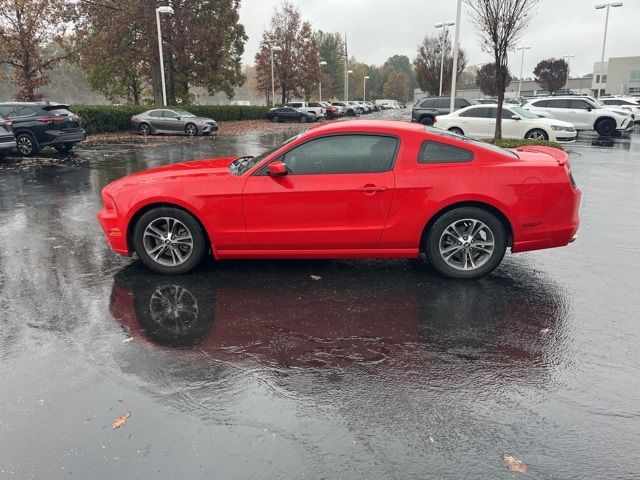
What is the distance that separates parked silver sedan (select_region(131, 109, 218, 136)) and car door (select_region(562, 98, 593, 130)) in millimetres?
17970

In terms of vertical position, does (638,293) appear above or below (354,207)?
below

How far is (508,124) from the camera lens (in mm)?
18406

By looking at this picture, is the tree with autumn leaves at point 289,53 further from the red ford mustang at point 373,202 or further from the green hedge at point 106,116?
the red ford mustang at point 373,202

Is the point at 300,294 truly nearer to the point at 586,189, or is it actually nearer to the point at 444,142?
the point at 444,142

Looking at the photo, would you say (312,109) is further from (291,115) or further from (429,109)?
(429,109)

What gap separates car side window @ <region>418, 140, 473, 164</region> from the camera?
5035 millimetres

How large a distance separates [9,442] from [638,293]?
5.14m

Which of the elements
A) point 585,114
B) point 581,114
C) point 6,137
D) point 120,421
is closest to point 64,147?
point 6,137

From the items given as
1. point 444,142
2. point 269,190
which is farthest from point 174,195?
point 444,142

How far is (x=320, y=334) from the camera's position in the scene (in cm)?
399

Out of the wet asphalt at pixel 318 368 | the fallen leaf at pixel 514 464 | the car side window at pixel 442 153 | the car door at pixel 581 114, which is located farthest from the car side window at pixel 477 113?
the fallen leaf at pixel 514 464

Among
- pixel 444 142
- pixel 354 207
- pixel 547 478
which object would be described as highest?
pixel 444 142

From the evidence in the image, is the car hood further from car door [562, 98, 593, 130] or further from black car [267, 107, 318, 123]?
black car [267, 107, 318, 123]

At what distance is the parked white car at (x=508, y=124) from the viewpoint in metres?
18.2
